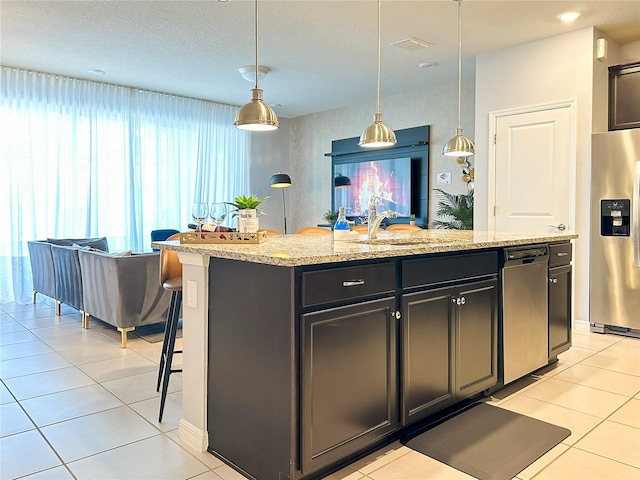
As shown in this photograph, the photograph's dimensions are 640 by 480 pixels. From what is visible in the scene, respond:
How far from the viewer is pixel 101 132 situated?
6.55 metres

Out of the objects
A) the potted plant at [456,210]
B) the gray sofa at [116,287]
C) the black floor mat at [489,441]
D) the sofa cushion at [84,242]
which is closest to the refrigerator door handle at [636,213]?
the potted plant at [456,210]

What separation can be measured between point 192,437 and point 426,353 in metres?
1.19

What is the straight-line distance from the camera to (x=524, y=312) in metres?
3.00

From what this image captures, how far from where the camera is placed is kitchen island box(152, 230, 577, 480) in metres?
1.84

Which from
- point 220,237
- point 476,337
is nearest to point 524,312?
point 476,337

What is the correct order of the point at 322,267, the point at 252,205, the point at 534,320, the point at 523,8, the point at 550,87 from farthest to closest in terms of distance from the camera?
the point at 550,87, the point at 523,8, the point at 534,320, the point at 252,205, the point at 322,267

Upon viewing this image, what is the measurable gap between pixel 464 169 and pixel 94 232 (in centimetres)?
497

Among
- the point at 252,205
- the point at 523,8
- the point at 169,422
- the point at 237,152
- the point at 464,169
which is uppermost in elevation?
the point at 523,8

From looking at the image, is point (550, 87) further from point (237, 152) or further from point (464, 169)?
point (237, 152)

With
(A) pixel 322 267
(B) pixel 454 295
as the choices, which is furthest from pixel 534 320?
(A) pixel 322 267

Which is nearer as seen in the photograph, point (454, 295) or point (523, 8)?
point (454, 295)

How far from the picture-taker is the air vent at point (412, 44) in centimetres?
477

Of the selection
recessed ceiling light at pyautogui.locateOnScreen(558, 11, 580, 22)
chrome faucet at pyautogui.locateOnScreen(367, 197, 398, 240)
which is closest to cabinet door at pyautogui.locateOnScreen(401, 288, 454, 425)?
chrome faucet at pyautogui.locateOnScreen(367, 197, 398, 240)

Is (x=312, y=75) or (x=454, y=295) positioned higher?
(x=312, y=75)
